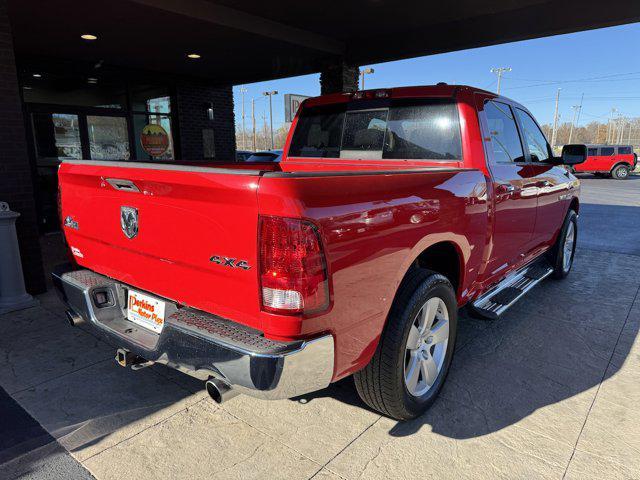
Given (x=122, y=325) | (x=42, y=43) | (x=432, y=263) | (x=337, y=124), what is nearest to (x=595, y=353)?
(x=432, y=263)

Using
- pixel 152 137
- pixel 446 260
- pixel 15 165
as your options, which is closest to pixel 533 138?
pixel 446 260

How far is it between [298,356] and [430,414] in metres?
1.33

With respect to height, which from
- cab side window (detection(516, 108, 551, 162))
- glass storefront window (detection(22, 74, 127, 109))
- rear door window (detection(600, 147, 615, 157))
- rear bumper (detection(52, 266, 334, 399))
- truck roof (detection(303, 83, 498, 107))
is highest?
glass storefront window (detection(22, 74, 127, 109))

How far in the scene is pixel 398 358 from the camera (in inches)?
94.4

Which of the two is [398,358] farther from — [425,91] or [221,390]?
[425,91]

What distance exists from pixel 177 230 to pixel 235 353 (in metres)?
0.66

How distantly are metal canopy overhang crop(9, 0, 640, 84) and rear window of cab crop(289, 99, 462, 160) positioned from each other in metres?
3.27

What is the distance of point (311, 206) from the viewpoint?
1.79 metres

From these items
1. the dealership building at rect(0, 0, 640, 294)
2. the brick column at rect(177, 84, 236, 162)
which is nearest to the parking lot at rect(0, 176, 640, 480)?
the dealership building at rect(0, 0, 640, 294)

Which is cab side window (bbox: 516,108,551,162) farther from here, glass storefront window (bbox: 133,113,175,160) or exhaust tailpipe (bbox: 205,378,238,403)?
glass storefront window (bbox: 133,113,175,160)

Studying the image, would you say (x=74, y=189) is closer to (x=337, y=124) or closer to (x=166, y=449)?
(x=166, y=449)

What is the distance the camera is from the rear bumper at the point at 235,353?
184cm

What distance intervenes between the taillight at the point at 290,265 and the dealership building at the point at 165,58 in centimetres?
335

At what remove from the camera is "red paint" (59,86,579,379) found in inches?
72.8
